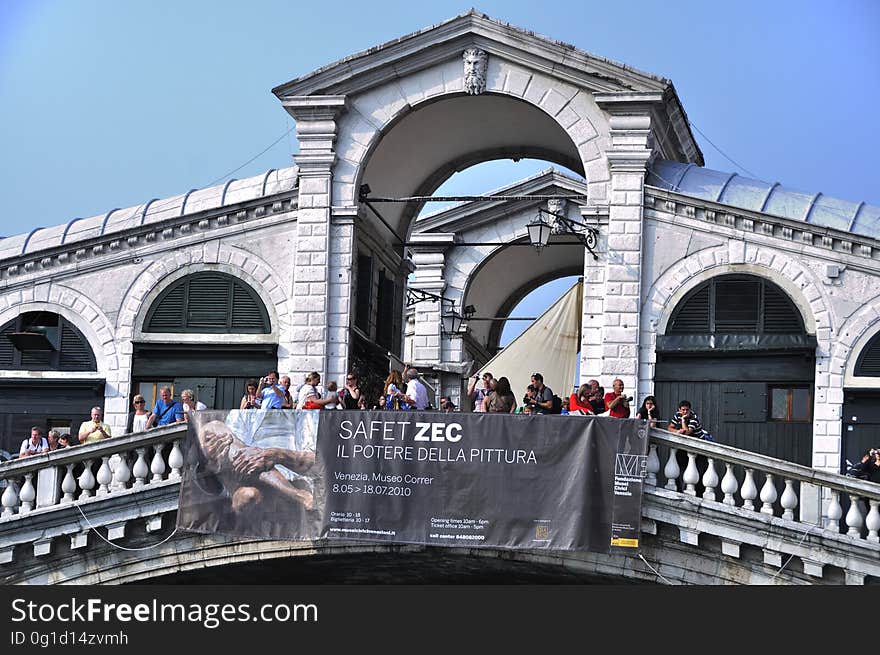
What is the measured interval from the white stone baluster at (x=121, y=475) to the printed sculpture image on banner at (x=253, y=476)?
929 mm

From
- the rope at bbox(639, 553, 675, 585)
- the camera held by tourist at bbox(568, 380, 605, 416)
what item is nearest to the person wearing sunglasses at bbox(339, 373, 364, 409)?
the camera held by tourist at bbox(568, 380, 605, 416)

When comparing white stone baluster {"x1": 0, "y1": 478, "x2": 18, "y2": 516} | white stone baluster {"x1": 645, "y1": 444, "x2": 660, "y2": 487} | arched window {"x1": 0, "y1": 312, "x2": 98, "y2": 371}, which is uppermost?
arched window {"x1": 0, "y1": 312, "x2": 98, "y2": 371}

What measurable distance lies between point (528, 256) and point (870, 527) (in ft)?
75.8

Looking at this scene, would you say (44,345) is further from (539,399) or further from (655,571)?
(655,571)

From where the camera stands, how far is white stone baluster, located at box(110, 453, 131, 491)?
28.2 meters

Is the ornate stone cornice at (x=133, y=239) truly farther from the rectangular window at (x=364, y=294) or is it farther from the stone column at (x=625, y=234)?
the stone column at (x=625, y=234)

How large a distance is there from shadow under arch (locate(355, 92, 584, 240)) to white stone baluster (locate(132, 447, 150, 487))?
7.39m

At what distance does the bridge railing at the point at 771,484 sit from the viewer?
84.8 ft

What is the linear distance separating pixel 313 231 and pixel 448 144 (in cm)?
421

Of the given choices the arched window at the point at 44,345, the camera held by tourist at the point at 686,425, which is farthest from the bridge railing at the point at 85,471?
the camera held by tourist at the point at 686,425

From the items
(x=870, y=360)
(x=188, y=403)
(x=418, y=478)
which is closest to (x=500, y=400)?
(x=418, y=478)

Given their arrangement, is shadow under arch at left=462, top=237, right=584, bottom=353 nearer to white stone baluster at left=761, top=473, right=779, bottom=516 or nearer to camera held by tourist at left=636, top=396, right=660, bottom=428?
camera held by tourist at left=636, top=396, right=660, bottom=428
